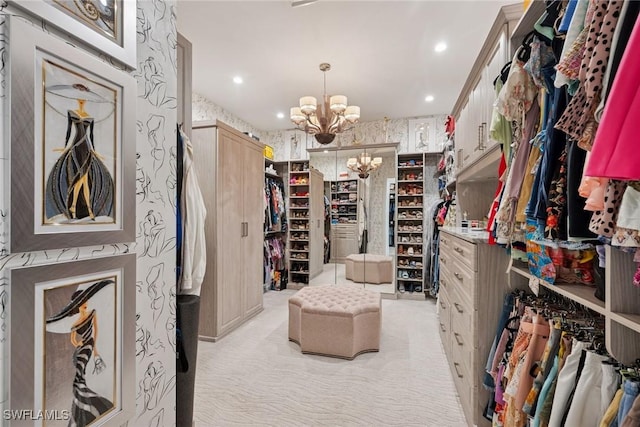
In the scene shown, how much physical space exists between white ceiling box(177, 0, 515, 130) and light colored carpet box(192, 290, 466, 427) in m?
2.84

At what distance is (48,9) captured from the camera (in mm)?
729

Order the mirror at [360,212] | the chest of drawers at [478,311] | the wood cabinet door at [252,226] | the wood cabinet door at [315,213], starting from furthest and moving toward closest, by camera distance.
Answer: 1. the wood cabinet door at [315,213]
2. the mirror at [360,212]
3. the wood cabinet door at [252,226]
4. the chest of drawers at [478,311]

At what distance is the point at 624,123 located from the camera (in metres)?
0.57

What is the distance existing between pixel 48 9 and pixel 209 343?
2.71 meters

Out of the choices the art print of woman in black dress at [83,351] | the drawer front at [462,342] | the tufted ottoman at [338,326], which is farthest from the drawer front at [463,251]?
the art print of woman in black dress at [83,351]

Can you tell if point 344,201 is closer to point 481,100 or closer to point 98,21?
point 481,100

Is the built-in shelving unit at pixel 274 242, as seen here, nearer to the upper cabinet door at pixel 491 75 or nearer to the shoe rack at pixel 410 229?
the shoe rack at pixel 410 229

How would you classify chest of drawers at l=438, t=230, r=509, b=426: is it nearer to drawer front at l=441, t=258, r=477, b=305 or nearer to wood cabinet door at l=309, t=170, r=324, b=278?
drawer front at l=441, t=258, r=477, b=305

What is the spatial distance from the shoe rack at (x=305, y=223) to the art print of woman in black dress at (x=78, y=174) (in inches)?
151

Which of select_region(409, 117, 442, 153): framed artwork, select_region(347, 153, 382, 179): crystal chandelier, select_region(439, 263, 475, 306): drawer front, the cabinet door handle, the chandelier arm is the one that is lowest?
select_region(439, 263, 475, 306): drawer front

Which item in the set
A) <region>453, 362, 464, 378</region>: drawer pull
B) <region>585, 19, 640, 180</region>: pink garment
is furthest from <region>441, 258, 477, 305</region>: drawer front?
<region>585, 19, 640, 180</region>: pink garment

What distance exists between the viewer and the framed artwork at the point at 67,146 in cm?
68

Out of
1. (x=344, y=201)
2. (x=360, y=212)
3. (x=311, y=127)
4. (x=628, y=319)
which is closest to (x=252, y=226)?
(x=311, y=127)

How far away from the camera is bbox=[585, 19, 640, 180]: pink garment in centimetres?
56
